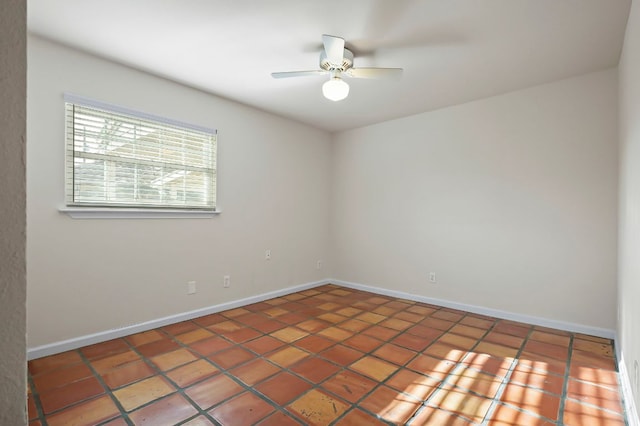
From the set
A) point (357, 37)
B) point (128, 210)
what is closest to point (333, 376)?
point (128, 210)

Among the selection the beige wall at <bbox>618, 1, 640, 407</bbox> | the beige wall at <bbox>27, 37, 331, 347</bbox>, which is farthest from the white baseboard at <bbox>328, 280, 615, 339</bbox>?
the beige wall at <bbox>27, 37, 331, 347</bbox>

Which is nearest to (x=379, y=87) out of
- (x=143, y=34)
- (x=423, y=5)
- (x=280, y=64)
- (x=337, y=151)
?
(x=280, y=64)

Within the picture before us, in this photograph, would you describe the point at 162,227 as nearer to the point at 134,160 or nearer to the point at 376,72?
the point at 134,160

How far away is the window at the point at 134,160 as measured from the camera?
2680 mm

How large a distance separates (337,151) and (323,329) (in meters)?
2.93

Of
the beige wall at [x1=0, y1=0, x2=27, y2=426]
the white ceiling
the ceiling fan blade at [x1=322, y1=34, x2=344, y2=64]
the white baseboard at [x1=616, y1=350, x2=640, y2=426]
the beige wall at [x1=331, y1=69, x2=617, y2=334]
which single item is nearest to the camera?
the beige wall at [x1=0, y1=0, x2=27, y2=426]

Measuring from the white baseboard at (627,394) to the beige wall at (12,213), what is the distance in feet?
8.21

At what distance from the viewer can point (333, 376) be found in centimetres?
226

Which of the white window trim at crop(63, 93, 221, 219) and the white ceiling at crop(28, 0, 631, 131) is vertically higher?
the white ceiling at crop(28, 0, 631, 131)

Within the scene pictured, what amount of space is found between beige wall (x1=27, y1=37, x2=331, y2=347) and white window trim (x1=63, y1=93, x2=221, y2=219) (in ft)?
0.17

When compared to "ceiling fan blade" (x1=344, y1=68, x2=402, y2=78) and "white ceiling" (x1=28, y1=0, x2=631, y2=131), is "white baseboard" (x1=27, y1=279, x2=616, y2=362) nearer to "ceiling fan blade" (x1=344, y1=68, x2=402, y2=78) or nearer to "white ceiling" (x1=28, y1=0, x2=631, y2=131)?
"white ceiling" (x1=28, y1=0, x2=631, y2=131)

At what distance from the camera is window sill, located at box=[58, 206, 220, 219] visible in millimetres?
2660

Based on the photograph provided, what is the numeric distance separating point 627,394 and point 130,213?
156 inches

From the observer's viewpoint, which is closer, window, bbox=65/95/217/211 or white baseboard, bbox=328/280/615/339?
window, bbox=65/95/217/211
